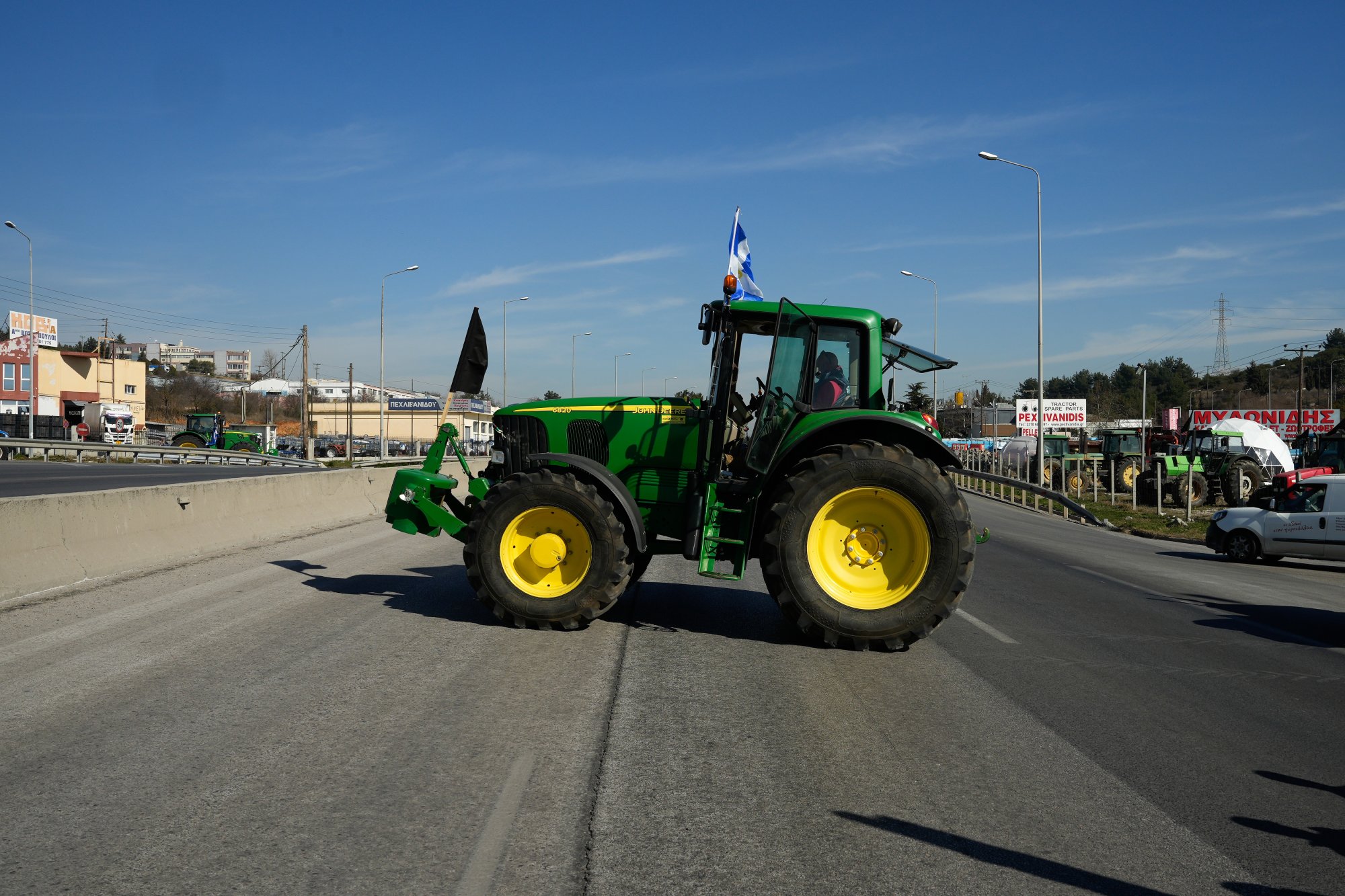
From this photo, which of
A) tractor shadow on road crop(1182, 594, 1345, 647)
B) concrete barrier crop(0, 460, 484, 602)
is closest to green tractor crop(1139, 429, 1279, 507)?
tractor shadow on road crop(1182, 594, 1345, 647)

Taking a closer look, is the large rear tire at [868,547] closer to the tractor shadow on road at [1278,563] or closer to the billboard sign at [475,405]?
the tractor shadow on road at [1278,563]

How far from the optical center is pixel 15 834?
3.93m

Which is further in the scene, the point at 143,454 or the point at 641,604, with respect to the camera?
the point at 143,454

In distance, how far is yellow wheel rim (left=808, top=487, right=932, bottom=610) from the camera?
7957 millimetres

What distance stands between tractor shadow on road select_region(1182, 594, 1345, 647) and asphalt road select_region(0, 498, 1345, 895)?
143 mm

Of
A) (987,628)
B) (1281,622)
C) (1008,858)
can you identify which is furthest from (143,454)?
(1008,858)

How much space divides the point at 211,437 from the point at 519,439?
51322 millimetres

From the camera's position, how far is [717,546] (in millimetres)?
8133

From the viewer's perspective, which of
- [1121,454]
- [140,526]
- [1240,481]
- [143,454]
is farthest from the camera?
[143,454]

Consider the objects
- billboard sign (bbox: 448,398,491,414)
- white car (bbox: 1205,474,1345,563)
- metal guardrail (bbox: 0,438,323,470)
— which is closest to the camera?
white car (bbox: 1205,474,1345,563)

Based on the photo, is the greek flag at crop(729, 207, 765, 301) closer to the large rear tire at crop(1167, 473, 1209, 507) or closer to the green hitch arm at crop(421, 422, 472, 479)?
the green hitch arm at crop(421, 422, 472, 479)

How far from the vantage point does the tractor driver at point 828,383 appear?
331 inches

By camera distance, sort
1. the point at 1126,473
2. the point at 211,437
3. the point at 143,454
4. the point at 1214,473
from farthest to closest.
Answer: the point at 211,437 → the point at 143,454 → the point at 1126,473 → the point at 1214,473

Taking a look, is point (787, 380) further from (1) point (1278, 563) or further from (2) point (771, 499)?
(1) point (1278, 563)
